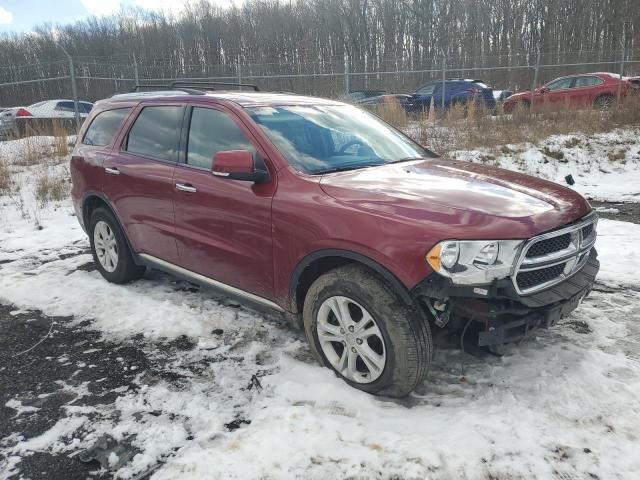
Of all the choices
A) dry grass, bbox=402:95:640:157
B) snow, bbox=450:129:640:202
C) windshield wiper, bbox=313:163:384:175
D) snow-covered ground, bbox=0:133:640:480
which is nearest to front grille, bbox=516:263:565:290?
snow-covered ground, bbox=0:133:640:480

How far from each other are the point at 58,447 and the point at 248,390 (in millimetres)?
1031

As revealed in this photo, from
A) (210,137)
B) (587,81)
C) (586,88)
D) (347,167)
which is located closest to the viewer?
(347,167)

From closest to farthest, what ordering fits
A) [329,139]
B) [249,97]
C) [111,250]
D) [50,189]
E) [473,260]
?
[473,260] < [329,139] < [249,97] < [111,250] < [50,189]

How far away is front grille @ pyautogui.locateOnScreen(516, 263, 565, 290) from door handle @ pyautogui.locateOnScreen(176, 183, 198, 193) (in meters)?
2.30

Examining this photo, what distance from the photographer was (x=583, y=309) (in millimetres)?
3945

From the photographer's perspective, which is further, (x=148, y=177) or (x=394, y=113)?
(x=394, y=113)

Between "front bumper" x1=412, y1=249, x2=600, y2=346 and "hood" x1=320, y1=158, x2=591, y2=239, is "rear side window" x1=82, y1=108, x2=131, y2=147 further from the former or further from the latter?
"front bumper" x1=412, y1=249, x2=600, y2=346

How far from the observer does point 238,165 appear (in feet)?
10.1

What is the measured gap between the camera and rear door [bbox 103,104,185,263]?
3949 mm

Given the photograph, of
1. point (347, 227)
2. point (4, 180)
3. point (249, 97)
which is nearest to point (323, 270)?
point (347, 227)

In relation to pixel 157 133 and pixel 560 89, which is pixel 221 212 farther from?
pixel 560 89

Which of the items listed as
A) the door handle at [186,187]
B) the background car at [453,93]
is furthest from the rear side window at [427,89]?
the door handle at [186,187]

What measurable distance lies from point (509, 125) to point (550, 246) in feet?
34.9

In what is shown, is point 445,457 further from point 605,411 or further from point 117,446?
point 117,446
